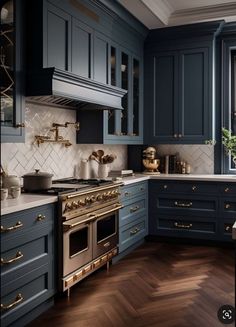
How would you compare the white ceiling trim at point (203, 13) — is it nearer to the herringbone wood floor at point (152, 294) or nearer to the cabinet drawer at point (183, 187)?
the cabinet drawer at point (183, 187)

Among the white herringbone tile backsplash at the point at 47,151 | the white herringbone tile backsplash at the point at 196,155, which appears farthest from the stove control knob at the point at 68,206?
the white herringbone tile backsplash at the point at 196,155

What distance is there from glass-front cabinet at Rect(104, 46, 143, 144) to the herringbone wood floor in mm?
1413

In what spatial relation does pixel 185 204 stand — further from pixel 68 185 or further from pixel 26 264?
pixel 26 264

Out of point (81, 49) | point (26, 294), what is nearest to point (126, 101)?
point (81, 49)

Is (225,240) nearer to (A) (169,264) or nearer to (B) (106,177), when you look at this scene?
(A) (169,264)

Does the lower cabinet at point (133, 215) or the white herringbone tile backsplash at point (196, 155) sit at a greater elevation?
the white herringbone tile backsplash at point (196, 155)

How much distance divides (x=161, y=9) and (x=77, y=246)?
2934mm

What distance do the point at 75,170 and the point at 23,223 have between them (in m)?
1.69

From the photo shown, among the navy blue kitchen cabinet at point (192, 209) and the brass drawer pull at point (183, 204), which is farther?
the brass drawer pull at point (183, 204)

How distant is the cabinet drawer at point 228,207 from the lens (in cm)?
449

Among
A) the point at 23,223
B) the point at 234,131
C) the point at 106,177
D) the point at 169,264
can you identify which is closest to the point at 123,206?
the point at 106,177

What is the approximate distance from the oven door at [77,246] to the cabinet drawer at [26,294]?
192mm

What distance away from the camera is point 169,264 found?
13.0 feet

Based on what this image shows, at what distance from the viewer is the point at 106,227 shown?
3.71 m
